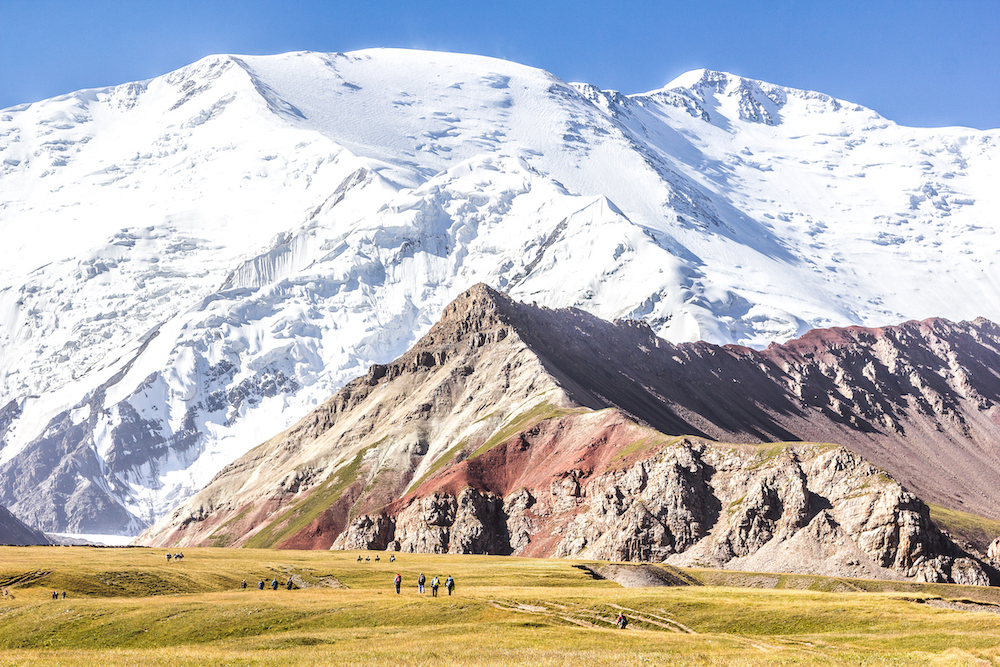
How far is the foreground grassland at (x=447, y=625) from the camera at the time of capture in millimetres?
56969

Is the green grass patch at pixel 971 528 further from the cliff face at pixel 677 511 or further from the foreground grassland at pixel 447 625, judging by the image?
the foreground grassland at pixel 447 625

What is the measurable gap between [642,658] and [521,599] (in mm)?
25961

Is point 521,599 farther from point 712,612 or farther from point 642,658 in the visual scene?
point 642,658

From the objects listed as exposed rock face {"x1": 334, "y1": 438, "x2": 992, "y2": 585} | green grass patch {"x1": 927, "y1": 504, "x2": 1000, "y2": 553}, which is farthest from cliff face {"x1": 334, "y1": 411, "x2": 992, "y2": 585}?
green grass patch {"x1": 927, "y1": 504, "x2": 1000, "y2": 553}

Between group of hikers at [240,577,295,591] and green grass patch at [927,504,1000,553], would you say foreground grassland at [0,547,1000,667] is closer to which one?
group of hikers at [240,577,295,591]

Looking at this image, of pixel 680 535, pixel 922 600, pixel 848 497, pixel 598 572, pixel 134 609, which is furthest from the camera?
pixel 680 535

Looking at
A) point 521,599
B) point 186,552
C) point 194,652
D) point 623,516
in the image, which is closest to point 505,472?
point 623,516

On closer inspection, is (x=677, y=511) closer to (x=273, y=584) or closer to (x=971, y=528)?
(x=273, y=584)

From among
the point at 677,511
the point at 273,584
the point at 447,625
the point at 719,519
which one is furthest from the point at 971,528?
the point at 447,625

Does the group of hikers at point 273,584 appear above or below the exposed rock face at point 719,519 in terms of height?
below

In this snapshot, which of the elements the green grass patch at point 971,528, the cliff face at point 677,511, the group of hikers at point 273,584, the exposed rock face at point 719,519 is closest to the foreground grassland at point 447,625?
the group of hikers at point 273,584

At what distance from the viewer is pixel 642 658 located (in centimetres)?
5609

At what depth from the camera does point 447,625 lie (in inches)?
2746

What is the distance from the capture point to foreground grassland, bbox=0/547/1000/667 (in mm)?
56969
